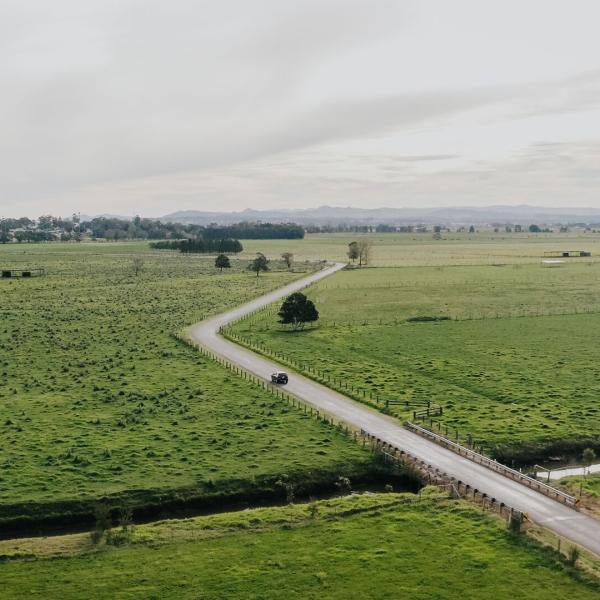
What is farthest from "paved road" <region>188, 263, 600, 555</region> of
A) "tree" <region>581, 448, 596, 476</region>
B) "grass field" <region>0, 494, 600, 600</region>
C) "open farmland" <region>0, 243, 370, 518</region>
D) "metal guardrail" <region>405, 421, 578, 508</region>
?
"tree" <region>581, 448, 596, 476</region>

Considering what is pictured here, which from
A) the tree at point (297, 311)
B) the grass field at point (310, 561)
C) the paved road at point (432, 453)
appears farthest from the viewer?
the tree at point (297, 311)

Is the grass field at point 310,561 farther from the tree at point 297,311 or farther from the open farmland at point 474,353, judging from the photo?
the tree at point 297,311

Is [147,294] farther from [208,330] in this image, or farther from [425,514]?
[425,514]

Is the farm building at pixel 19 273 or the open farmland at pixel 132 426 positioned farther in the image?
the farm building at pixel 19 273

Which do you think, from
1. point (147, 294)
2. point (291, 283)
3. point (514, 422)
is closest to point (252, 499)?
point (514, 422)

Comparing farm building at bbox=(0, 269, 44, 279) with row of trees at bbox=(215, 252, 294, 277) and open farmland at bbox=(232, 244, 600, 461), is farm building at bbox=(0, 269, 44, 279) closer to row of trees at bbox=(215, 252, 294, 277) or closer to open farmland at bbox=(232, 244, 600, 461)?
row of trees at bbox=(215, 252, 294, 277)

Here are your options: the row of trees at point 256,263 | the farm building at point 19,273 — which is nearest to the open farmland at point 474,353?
the row of trees at point 256,263

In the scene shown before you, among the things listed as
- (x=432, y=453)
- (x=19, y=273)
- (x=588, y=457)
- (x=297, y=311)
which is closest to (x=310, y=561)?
(x=432, y=453)
